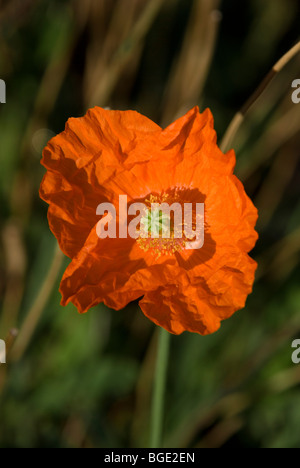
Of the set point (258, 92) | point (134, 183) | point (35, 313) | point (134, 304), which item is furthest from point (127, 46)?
point (134, 304)

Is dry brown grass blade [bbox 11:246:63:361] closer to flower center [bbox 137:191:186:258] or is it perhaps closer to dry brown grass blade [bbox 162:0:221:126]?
flower center [bbox 137:191:186:258]

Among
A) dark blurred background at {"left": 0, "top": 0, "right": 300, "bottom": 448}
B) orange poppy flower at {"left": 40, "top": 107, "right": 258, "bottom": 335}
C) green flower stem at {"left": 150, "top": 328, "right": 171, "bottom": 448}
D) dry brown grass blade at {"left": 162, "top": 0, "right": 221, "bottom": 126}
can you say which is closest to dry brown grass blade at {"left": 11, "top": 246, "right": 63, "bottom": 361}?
dark blurred background at {"left": 0, "top": 0, "right": 300, "bottom": 448}

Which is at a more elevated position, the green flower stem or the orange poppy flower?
the orange poppy flower

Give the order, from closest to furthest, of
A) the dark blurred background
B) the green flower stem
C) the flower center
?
the green flower stem, the flower center, the dark blurred background

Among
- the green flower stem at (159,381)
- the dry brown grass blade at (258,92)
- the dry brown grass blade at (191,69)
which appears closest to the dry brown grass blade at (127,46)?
the dry brown grass blade at (191,69)
